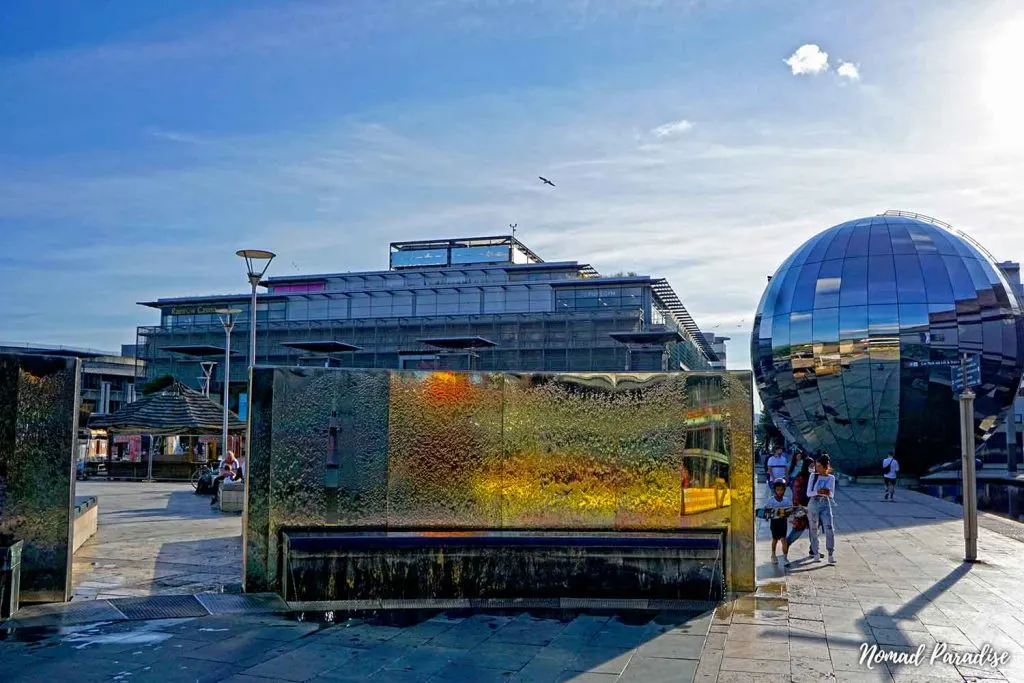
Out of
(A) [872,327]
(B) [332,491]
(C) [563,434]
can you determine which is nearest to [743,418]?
(C) [563,434]

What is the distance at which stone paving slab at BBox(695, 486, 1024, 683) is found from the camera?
6.34 metres

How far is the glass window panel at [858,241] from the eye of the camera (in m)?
25.3

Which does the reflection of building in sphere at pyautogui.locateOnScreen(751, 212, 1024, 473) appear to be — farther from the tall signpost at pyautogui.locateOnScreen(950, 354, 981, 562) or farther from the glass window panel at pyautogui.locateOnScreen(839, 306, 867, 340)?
the tall signpost at pyautogui.locateOnScreen(950, 354, 981, 562)

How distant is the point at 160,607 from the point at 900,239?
→ 907 inches

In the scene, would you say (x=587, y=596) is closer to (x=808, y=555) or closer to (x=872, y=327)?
(x=808, y=555)

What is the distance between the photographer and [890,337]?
24219mm

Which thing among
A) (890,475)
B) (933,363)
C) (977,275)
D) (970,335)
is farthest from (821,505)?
(977,275)

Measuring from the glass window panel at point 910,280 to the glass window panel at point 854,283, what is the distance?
2.88 feet

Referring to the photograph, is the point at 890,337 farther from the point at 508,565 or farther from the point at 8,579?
the point at 8,579

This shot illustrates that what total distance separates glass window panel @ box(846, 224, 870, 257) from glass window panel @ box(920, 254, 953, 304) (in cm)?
159

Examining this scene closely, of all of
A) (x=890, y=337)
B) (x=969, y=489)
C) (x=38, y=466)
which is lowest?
(x=969, y=489)

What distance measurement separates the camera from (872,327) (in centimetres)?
2441

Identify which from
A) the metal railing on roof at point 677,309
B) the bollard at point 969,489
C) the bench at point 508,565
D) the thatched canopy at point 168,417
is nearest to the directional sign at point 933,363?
the bollard at point 969,489

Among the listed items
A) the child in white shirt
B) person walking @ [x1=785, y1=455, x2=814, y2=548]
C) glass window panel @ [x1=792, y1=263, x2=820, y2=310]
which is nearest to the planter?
the child in white shirt
